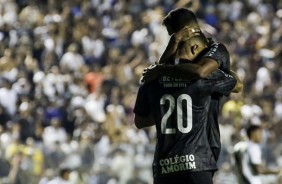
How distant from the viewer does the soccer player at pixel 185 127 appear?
599 cm

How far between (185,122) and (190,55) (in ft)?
1.42

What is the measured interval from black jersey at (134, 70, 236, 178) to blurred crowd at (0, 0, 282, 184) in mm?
8725

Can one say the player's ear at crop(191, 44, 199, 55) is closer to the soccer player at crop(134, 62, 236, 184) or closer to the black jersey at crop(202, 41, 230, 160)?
the black jersey at crop(202, 41, 230, 160)

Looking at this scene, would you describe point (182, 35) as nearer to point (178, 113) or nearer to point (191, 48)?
point (191, 48)

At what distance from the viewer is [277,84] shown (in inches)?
778

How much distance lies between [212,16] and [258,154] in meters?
11.9

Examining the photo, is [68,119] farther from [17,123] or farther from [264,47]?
[264,47]

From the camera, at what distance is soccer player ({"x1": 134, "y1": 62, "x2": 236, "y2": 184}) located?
5992mm

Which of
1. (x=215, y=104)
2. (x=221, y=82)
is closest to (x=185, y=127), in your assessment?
(x=215, y=104)

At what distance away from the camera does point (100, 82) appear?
19.9 meters

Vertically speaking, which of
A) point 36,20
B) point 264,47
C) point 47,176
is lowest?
point 47,176

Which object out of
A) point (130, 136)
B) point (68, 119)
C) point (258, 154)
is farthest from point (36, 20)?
point (258, 154)

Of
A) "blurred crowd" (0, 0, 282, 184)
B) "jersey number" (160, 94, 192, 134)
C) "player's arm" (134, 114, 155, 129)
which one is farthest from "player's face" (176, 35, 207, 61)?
"blurred crowd" (0, 0, 282, 184)

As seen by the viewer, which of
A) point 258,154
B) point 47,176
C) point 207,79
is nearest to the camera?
point 207,79
